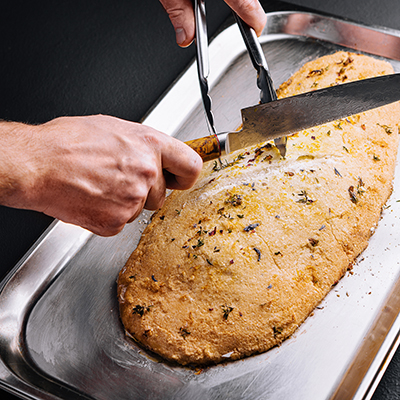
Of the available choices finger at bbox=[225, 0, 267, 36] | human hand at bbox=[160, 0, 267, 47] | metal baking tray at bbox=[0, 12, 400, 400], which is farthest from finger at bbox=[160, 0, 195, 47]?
metal baking tray at bbox=[0, 12, 400, 400]

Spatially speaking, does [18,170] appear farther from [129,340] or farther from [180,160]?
[129,340]

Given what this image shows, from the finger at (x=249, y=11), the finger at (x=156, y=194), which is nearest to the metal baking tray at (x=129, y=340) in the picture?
the finger at (x=156, y=194)

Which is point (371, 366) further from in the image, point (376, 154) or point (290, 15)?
point (290, 15)

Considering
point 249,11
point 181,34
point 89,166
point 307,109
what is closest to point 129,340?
point 89,166

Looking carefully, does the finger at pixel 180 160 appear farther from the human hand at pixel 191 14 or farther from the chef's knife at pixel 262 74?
the human hand at pixel 191 14

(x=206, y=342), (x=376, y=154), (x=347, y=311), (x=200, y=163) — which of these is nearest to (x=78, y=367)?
(x=206, y=342)

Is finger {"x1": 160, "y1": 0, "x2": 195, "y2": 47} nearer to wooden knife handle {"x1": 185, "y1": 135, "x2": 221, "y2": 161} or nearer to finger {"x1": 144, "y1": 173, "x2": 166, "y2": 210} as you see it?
wooden knife handle {"x1": 185, "y1": 135, "x2": 221, "y2": 161}
